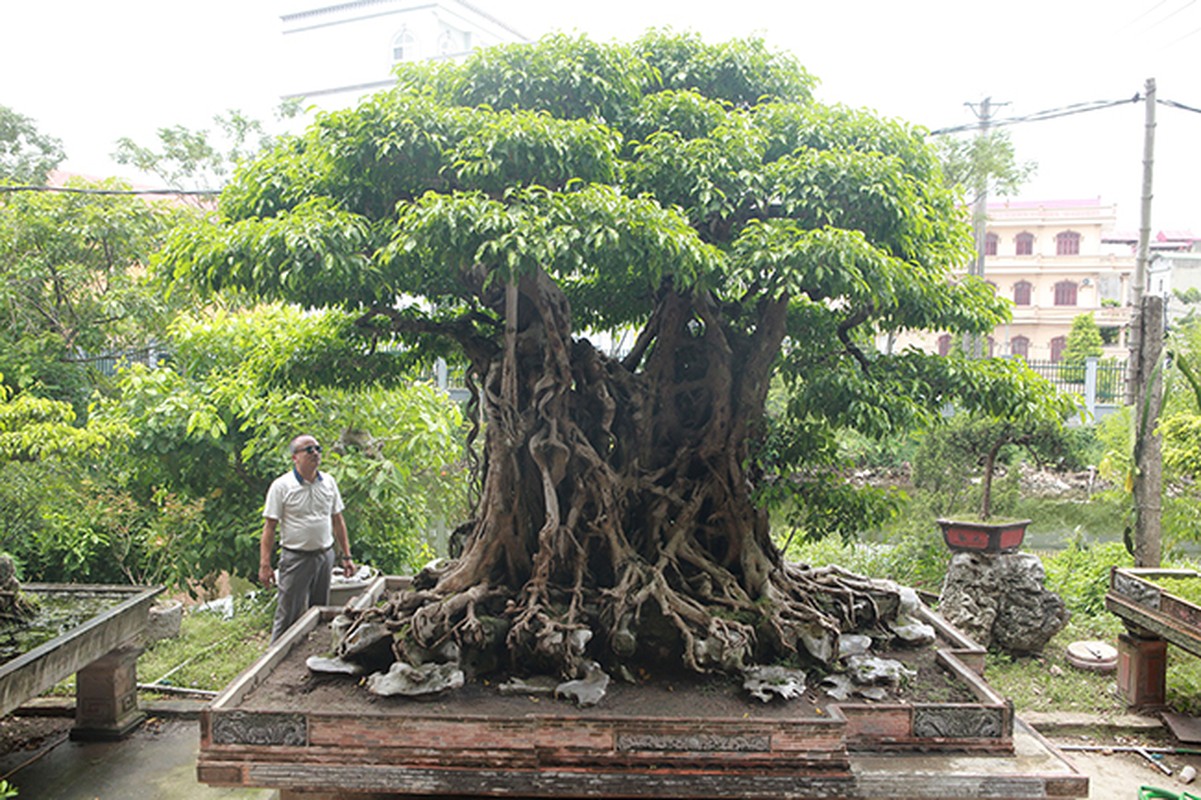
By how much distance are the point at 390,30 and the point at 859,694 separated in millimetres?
19161

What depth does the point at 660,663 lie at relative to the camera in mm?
4246

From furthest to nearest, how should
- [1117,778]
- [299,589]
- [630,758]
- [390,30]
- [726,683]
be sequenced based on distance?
[390,30] < [299,589] < [1117,778] < [726,683] < [630,758]

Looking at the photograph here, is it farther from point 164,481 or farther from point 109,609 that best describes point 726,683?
point 164,481

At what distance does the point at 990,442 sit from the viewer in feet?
27.7

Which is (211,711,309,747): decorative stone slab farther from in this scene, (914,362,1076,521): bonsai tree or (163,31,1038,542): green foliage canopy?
(914,362,1076,521): bonsai tree

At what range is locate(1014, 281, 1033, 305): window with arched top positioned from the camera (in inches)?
1015

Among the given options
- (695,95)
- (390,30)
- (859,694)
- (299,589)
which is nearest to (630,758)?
(859,694)

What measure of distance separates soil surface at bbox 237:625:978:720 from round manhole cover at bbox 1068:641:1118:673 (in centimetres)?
284

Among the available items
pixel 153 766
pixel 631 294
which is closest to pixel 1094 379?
pixel 631 294

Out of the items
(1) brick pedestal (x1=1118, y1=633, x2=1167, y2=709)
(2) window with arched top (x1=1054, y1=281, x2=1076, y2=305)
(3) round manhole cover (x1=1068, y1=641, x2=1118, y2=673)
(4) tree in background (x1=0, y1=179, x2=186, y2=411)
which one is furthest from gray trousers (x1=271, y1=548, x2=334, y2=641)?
(2) window with arched top (x1=1054, y1=281, x2=1076, y2=305)

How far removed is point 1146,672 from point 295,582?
17.6ft

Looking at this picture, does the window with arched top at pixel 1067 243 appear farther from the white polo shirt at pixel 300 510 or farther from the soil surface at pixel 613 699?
the white polo shirt at pixel 300 510

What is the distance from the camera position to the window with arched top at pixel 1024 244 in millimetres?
26039

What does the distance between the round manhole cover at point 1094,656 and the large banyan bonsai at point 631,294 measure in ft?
8.12
